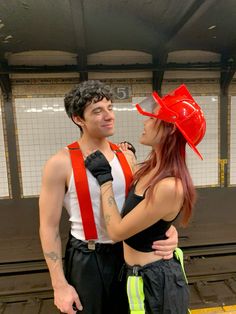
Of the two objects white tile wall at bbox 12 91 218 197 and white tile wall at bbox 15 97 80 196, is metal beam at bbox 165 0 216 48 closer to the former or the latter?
white tile wall at bbox 12 91 218 197

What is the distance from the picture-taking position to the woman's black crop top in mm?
1380

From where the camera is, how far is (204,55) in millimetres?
4465

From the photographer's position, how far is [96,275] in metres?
1.53

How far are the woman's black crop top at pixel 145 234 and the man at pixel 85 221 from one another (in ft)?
0.14

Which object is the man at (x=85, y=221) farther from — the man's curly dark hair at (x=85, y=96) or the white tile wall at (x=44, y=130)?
the white tile wall at (x=44, y=130)

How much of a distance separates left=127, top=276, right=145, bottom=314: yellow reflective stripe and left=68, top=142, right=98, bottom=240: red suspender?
314 millimetres

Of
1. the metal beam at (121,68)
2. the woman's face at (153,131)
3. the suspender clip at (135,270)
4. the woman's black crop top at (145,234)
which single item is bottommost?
the suspender clip at (135,270)

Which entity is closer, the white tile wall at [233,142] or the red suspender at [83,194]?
the red suspender at [83,194]

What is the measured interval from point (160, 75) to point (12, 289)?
151 inches

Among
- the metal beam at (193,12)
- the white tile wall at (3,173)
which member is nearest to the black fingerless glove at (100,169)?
the metal beam at (193,12)

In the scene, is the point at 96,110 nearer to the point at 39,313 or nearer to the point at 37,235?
the point at 39,313

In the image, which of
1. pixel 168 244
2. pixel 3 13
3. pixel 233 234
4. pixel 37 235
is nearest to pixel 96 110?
pixel 168 244

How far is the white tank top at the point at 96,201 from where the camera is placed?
1480mm

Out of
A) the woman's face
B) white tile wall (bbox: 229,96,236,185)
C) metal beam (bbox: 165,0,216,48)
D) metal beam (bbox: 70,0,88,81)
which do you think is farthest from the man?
white tile wall (bbox: 229,96,236,185)
